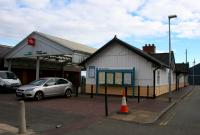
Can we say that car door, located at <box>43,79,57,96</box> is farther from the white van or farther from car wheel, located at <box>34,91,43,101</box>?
the white van

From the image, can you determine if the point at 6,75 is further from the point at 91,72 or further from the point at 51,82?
the point at 91,72

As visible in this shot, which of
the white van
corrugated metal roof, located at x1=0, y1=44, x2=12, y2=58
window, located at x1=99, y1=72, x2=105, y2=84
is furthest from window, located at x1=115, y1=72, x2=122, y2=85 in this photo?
corrugated metal roof, located at x1=0, y1=44, x2=12, y2=58

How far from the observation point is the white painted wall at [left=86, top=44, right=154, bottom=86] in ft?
77.9

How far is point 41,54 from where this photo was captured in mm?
27438

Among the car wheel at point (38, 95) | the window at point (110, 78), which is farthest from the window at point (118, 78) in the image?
the car wheel at point (38, 95)

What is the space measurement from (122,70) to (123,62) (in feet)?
2.57

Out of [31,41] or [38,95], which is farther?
[31,41]

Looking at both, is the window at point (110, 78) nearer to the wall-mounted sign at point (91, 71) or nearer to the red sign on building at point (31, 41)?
the wall-mounted sign at point (91, 71)

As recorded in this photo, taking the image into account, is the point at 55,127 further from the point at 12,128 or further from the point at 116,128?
the point at 116,128

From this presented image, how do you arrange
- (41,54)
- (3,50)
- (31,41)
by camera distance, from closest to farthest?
(41,54), (31,41), (3,50)

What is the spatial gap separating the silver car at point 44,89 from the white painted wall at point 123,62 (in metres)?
4.48

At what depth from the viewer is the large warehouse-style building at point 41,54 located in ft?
85.4

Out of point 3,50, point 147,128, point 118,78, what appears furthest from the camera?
point 3,50

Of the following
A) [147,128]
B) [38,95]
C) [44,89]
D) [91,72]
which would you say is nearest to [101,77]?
[91,72]
